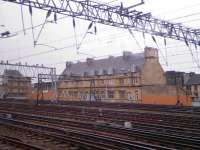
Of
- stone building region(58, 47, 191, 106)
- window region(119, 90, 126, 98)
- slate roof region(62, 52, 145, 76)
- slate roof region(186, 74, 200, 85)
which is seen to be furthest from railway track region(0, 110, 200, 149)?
slate roof region(186, 74, 200, 85)

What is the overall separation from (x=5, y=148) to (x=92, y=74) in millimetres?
60664

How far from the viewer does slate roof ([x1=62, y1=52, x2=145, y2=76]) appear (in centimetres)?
6475

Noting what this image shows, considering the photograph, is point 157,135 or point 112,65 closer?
point 157,135

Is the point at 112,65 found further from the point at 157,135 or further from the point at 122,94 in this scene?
the point at 157,135

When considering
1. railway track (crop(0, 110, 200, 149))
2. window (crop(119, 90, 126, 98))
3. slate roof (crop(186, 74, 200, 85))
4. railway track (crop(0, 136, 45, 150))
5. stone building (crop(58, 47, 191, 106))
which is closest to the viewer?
railway track (crop(0, 136, 45, 150))

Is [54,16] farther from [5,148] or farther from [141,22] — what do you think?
[5,148]

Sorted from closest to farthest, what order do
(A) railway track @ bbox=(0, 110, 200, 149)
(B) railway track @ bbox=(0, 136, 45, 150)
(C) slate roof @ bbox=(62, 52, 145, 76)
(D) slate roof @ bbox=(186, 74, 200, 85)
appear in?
(B) railway track @ bbox=(0, 136, 45, 150)
(A) railway track @ bbox=(0, 110, 200, 149)
(C) slate roof @ bbox=(62, 52, 145, 76)
(D) slate roof @ bbox=(186, 74, 200, 85)

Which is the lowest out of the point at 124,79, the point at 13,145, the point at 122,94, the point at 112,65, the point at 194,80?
the point at 13,145

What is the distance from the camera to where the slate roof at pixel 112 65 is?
64.8m

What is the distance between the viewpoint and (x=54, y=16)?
62.6 feet

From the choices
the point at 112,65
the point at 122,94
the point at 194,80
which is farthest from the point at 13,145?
the point at 194,80

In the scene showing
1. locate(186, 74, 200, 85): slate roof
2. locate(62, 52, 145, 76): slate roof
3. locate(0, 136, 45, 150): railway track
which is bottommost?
locate(0, 136, 45, 150): railway track

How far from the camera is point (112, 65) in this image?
6950cm

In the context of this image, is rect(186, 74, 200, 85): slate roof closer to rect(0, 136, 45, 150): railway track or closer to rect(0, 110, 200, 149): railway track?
rect(0, 110, 200, 149): railway track
